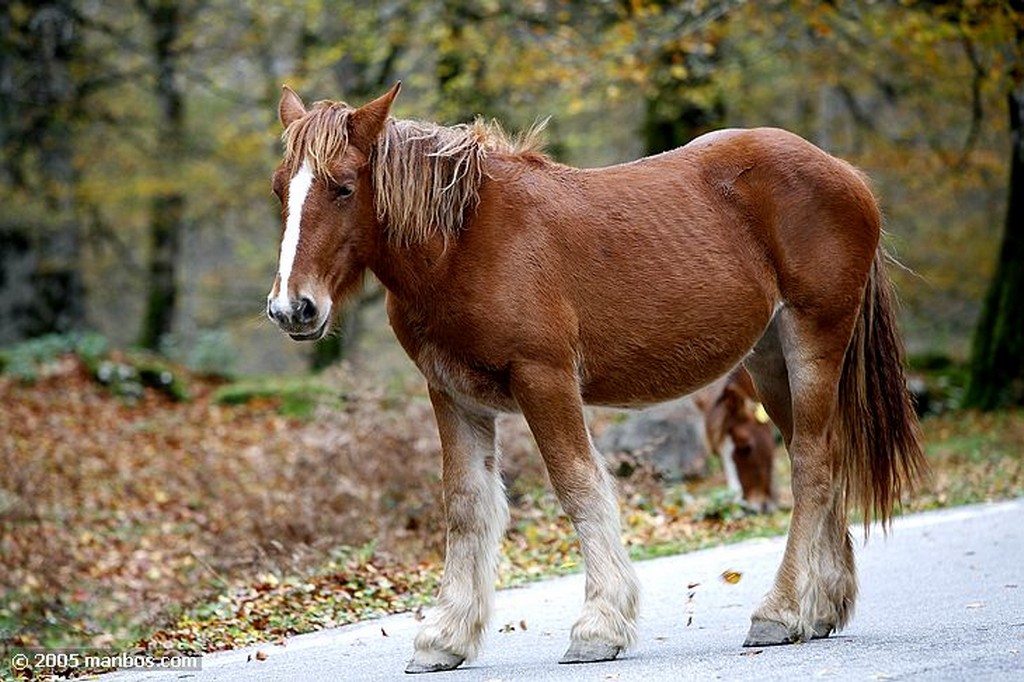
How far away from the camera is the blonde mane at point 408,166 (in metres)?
5.66

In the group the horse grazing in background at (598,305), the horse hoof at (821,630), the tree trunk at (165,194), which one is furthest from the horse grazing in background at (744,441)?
the tree trunk at (165,194)

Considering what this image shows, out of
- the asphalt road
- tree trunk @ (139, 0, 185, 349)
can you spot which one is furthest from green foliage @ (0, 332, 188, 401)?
the asphalt road

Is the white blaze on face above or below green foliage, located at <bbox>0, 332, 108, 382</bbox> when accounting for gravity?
above

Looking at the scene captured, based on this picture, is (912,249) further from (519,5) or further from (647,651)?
(647,651)

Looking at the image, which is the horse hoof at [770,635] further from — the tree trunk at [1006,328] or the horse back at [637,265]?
the tree trunk at [1006,328]

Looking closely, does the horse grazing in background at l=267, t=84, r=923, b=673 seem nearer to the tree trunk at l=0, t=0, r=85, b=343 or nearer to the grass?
the grass

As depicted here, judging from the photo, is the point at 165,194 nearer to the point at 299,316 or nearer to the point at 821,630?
the point at 299,316

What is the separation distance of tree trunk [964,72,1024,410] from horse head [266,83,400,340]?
14391mm

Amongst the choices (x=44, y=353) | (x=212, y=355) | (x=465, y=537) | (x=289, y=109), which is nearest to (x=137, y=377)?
(x=44, y=353)

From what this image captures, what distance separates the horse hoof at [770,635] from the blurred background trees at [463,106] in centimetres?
1042

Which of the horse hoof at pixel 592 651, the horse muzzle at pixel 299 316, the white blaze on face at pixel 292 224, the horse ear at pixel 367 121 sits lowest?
the horse hoof at pixel 592 651

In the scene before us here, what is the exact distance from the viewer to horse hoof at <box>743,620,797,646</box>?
6.05 metres

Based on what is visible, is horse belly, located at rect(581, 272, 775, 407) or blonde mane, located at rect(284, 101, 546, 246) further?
horse belly, located at rect(581, 272, 775, 407)

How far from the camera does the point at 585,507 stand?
229 inches
